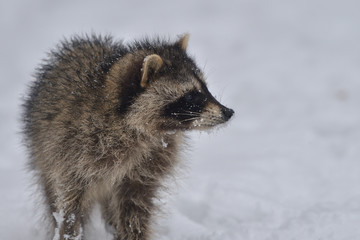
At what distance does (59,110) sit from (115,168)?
524mm

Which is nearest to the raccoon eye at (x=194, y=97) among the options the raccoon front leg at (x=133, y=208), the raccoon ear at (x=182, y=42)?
the raccoon ear at (x=182, y=42)

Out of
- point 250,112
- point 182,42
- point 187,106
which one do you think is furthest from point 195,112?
point 250,112

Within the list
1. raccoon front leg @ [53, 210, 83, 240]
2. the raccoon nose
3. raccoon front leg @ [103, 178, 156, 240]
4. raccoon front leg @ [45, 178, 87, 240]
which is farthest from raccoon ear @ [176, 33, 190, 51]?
raccoon front leg @ [53, 210, 83, 240]

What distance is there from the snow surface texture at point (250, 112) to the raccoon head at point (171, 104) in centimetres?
14

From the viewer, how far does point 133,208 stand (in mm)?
3631

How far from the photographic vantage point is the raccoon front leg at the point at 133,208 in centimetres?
358

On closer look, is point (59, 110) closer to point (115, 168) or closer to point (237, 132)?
point (115, 168)

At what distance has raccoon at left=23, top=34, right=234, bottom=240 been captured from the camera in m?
3.23

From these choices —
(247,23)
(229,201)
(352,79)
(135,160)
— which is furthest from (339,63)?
(135,160)

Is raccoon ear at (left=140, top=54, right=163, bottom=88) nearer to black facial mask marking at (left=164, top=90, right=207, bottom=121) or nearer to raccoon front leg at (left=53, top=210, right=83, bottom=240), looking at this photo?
black facial mask marking at (left=164, top=90, right=207, bottom=121)

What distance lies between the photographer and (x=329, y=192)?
15.1 feet

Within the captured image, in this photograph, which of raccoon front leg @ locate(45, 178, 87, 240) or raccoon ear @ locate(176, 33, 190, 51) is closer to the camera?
raccoon front leg @ locate(45, 178, 87, 240)

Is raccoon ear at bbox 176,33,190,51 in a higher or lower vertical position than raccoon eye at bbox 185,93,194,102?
higher

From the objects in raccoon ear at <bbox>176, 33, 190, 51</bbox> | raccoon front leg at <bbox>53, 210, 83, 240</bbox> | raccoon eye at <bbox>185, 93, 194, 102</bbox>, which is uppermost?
raccoon ear at <bbox>176, 33, 190, 51</bbox>
